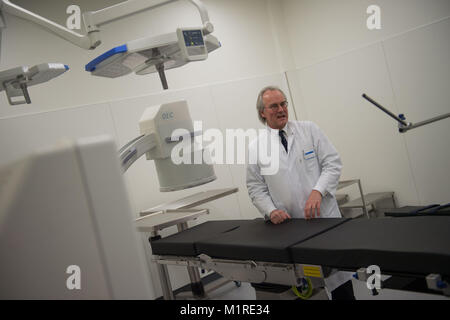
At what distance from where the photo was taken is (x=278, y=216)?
278 centimetres

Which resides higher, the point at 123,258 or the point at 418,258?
the point at 123,258

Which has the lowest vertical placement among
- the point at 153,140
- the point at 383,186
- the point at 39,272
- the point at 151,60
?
the point at 383,186

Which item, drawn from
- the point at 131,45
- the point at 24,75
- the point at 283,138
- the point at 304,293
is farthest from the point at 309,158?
the point at 24,75

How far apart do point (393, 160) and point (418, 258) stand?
314 cm

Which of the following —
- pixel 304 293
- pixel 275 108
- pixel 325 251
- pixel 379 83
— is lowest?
pixel 304 293

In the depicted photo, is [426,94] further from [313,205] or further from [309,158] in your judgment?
[313,205]

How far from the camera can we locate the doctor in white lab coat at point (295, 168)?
9.33ft

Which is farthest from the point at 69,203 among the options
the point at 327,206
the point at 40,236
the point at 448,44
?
the point at 448,44


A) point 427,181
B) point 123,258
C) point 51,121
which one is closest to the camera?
point 123,258

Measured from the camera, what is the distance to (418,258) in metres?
1.64

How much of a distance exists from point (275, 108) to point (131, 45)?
5.25 feet

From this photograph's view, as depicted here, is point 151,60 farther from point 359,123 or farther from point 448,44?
point 359,123

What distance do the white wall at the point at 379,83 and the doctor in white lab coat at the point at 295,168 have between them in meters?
1.84

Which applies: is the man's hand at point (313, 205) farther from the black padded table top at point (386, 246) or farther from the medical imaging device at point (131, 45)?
the medical imaging device at point (131, 45)
